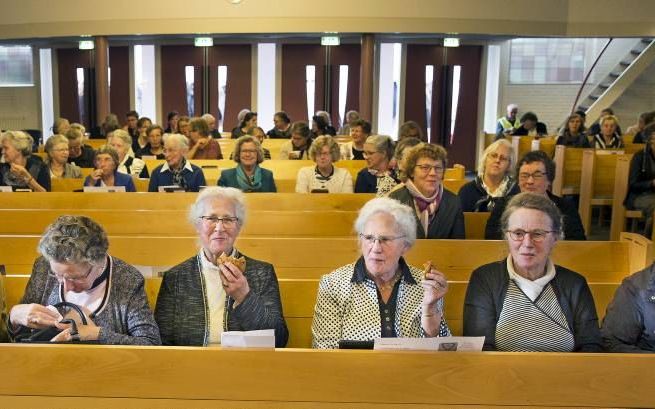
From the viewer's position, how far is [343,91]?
45.2 ft

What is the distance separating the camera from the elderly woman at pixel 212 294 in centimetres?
283

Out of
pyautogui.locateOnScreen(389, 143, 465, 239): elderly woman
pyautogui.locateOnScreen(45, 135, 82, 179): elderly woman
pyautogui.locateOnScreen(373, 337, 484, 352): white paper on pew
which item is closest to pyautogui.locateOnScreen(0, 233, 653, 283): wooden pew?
pyautogui.locateOnScreen(389, 143, 465, 239): elderly woman

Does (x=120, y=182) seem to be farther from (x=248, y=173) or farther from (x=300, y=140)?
(x=300, y=140)

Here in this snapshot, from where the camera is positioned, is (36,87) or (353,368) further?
(36,87)

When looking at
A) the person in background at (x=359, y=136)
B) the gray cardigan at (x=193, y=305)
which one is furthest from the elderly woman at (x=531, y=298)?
the person in background at (x=359, y=136)

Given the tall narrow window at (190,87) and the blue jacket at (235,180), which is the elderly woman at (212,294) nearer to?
the blue jacket at (235,180)

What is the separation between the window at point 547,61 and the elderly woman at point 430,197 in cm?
1076

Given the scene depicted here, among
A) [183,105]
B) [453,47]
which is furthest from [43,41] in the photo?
[453,47]

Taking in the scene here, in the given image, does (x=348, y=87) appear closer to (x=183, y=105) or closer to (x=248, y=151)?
(x=183, y=105)

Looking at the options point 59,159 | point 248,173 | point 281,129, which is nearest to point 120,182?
point 59,159

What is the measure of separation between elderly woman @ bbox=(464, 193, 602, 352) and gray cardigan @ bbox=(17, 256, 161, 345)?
1195 millimetres

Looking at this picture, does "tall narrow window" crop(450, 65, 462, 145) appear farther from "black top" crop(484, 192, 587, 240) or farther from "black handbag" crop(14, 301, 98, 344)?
"black handbag" crop(14, 301, 98, 344)

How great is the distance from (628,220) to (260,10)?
6.16 m

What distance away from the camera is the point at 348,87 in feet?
45.1
